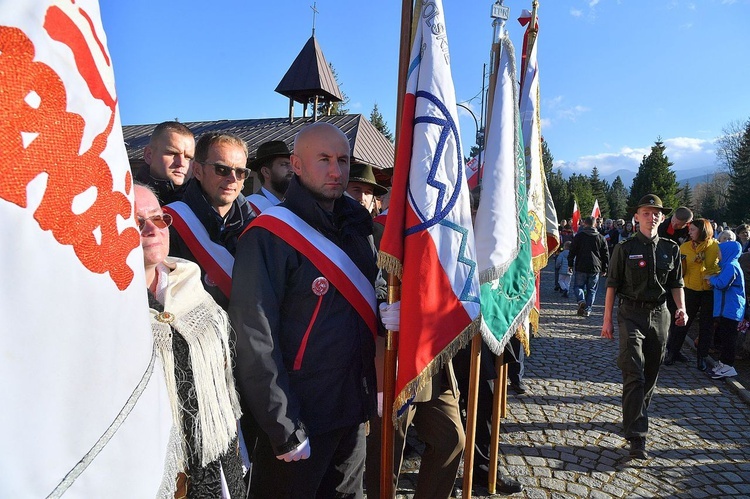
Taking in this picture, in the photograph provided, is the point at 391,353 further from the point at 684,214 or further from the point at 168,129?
the point at 684,214

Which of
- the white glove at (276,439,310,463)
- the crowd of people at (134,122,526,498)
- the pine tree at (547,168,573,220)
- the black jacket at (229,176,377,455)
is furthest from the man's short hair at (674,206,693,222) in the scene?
the pine tree at (547,168,573,220)

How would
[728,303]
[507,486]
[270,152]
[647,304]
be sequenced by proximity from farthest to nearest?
1. [728,303]
2. [647,304]
3. [270,152]
4. [507,486]

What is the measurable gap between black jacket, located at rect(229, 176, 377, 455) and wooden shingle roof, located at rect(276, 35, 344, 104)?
63.9ft

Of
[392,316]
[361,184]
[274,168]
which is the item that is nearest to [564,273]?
[361,184]

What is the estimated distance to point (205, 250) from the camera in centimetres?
267

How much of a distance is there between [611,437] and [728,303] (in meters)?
3.57

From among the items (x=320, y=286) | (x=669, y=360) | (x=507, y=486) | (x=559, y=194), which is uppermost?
(x=559, y=194)

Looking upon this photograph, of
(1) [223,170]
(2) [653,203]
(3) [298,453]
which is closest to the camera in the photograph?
(3) [298,453]

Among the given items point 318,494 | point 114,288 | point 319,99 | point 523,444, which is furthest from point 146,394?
point 319,99

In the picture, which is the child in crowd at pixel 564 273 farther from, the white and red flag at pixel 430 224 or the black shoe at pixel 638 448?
the white and red flag at pixel 430 224

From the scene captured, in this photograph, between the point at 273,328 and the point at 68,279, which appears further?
A: the point at 273,328

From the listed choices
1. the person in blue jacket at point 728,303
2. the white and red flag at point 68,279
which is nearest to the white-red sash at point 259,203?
the white and red flag at point 68,279

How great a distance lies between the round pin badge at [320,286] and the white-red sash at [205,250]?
1.81 ft

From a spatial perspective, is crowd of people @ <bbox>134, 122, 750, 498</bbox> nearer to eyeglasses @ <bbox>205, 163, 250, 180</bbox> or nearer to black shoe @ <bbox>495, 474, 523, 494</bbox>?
eyeglasses @ <bbox>205, 163, 250, 180</bbox>
